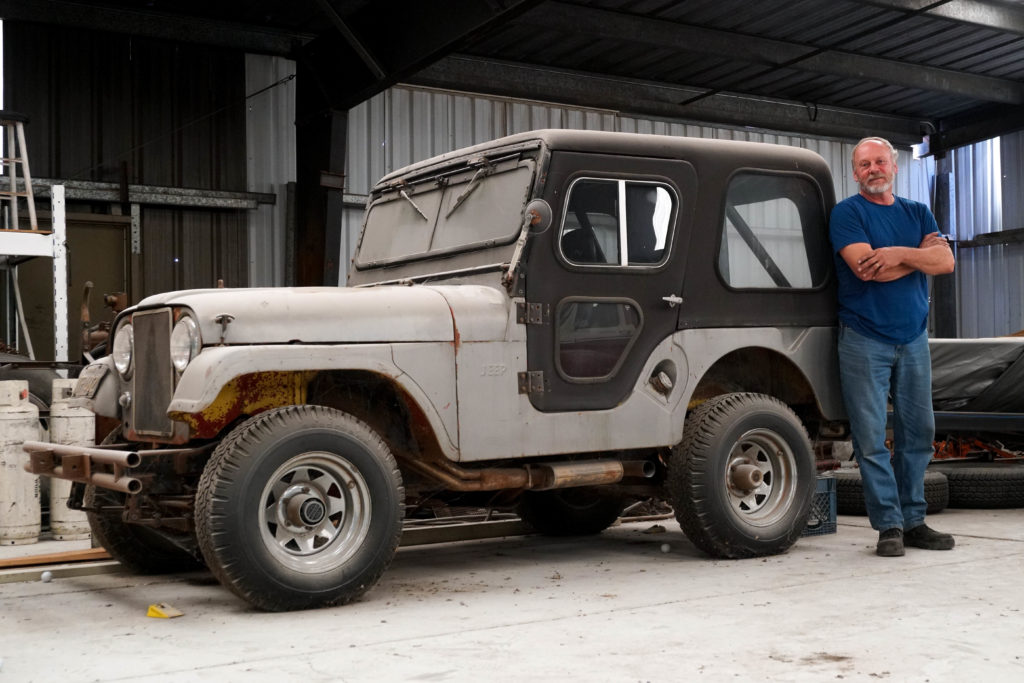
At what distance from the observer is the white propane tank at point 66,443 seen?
283 inches

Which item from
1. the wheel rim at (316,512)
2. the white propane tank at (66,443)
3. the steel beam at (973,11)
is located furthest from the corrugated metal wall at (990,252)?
the wheel rim at (316,512)

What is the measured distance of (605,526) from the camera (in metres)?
6.93

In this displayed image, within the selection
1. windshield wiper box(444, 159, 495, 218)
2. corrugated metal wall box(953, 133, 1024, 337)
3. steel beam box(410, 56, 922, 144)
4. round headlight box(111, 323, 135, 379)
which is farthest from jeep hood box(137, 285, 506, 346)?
corrugated metal wall box(953, 133, 1024, 337)

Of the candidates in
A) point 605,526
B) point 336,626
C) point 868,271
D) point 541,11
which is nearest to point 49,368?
point 605,526

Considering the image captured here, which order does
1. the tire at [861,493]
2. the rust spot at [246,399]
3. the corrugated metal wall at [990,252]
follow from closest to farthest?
the rust spot at [246,399] → the tire at [861,493] → the corrugated metal wall at [990,252]

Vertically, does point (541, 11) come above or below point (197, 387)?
above

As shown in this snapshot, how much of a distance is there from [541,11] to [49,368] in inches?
301

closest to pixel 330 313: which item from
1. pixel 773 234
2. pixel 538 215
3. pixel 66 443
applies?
pixel 538 215

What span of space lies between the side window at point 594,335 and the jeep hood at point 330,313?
14.4 inches

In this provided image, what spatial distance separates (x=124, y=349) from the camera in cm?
529

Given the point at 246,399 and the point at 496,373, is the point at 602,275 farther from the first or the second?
the point at 246,399

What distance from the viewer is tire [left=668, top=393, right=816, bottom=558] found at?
5.62 metres

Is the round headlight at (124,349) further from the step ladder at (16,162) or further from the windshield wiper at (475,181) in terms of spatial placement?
the step ladder at (16,162)

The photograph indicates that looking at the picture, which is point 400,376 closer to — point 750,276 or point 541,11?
point 750,276
